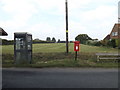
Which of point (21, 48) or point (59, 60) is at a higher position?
point (21, 48)

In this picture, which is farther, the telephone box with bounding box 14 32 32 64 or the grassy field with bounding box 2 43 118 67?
the telephone box with bounding box 14 32 32 64

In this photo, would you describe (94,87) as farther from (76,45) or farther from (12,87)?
(76,45)

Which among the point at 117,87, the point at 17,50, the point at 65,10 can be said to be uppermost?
the point at 65,10

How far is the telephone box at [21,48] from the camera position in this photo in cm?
1046

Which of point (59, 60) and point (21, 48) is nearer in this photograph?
point (21, 48)

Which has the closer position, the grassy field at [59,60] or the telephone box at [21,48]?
the grassy field at [59,60]

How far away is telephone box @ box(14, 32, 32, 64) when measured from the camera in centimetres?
1046

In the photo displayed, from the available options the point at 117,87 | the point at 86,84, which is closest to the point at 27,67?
the point at 86,84

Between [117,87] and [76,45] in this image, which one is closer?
[117,87]

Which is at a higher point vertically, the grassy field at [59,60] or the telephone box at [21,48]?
the telephone box at [21,48]

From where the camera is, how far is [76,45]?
451 inches

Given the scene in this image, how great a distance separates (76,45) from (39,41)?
51.1 m

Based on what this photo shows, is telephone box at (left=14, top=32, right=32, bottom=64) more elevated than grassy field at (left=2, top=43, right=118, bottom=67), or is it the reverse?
telephone box at (left=14, top=32, right=32, bottom=64)

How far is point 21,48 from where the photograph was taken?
34.5ft
